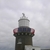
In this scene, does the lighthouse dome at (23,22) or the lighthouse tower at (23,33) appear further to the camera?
the lighthouse dome at (23,22)

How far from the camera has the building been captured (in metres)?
30.5

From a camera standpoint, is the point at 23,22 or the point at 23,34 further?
the point at 23,22

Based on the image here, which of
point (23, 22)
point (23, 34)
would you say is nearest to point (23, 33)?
point (23, 34)

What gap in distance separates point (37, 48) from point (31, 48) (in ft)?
4.59

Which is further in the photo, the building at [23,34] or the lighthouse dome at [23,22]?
the lighthouse dome at [23,22]

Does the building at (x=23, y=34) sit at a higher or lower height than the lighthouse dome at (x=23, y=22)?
lower

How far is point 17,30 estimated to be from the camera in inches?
1225

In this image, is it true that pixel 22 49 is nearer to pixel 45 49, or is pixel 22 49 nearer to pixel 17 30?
pixel 17 30

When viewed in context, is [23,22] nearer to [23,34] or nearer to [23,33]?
[23,33]

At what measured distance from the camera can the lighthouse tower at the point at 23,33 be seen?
100 ft

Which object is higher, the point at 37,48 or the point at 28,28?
the point at 28,28

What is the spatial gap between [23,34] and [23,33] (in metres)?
0.26

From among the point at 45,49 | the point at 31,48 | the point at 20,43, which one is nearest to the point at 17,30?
the point at 20,43

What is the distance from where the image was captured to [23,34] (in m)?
30.5
